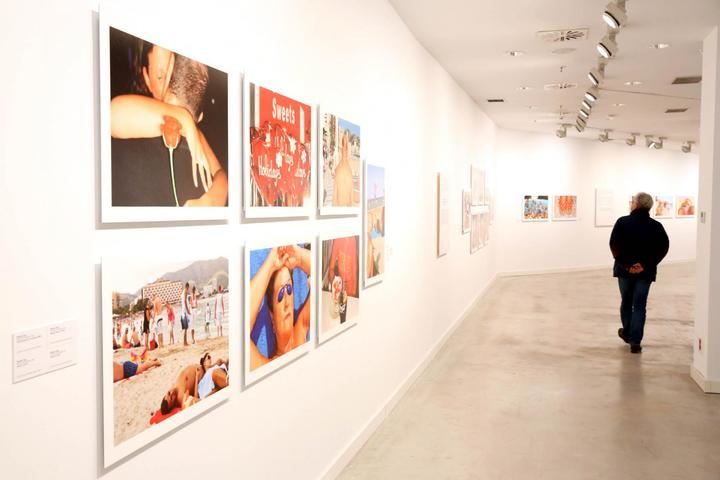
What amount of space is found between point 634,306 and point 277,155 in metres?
6.20

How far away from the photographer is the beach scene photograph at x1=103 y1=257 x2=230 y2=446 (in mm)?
2039

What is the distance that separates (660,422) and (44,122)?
5.32 m

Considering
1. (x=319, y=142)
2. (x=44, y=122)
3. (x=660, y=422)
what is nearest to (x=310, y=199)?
(x=319, y=142)

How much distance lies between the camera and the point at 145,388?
7.07ft

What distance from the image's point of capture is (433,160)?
24.5 feet

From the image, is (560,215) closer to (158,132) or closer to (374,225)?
(374,225)

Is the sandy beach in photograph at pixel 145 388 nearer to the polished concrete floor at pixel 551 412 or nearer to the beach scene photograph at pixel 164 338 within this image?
the beach scene photograph at pixel 164 338

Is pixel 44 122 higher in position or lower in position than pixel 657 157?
lower

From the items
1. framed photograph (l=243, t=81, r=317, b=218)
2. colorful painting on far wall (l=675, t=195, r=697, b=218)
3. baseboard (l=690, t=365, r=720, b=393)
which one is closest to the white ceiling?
framed photograph (l=243, t=81, r=317, b=218)

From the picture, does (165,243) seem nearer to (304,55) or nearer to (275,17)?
(275,17)

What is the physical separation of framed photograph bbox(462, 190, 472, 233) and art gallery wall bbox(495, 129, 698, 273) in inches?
209

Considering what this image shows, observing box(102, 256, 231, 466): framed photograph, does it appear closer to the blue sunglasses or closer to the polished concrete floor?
the blue sunglasses

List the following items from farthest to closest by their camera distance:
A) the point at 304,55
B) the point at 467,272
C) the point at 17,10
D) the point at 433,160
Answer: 1. the point at 467,272
2. the point at 433,160
3. the point at 304,55
4. the point at 17,10

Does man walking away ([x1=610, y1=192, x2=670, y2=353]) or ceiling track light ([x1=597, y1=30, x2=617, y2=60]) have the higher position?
ceiling track light ([x1=597, y1=30, x2=617, y2=60])
